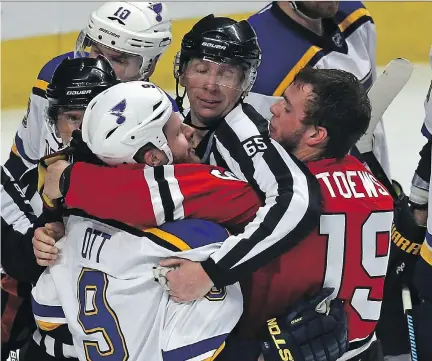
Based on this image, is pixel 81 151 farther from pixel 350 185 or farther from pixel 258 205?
pixel 350 185

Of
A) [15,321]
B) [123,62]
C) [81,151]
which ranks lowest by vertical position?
[15,321]

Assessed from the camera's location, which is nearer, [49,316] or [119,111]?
[119,111]

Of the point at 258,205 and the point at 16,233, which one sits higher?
the point at 258,205

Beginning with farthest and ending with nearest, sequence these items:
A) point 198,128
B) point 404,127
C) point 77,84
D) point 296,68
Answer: point 404,127, point 296,68, point 198,128, point 77,84

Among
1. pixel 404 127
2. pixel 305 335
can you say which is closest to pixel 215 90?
pixel 305 335

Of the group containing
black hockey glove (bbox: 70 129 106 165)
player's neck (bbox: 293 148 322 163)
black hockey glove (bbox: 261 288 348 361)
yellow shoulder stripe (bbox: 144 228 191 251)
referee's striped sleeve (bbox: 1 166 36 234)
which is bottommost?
referee's striped sleeve (bbox: 1 166 36 234)

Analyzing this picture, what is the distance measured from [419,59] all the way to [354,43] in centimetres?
198

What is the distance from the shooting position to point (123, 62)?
207cm

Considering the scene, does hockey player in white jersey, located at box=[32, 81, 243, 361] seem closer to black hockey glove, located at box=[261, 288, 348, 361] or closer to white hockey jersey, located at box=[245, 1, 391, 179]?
black hockey glove, located at box=[261, 288, 348, 361]

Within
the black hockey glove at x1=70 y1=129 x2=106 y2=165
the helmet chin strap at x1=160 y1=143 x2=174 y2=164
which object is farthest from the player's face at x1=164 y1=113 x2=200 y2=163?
the black hockey glove at x1=70 y1=129 x2=106 y2=165

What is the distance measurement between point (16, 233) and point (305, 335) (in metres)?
0.70

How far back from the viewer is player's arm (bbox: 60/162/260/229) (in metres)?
1.41

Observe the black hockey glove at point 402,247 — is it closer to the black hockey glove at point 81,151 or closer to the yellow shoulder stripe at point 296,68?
the yellow shoulder stripe at point 296,68

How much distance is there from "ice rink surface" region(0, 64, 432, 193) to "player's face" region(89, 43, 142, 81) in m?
1.41
